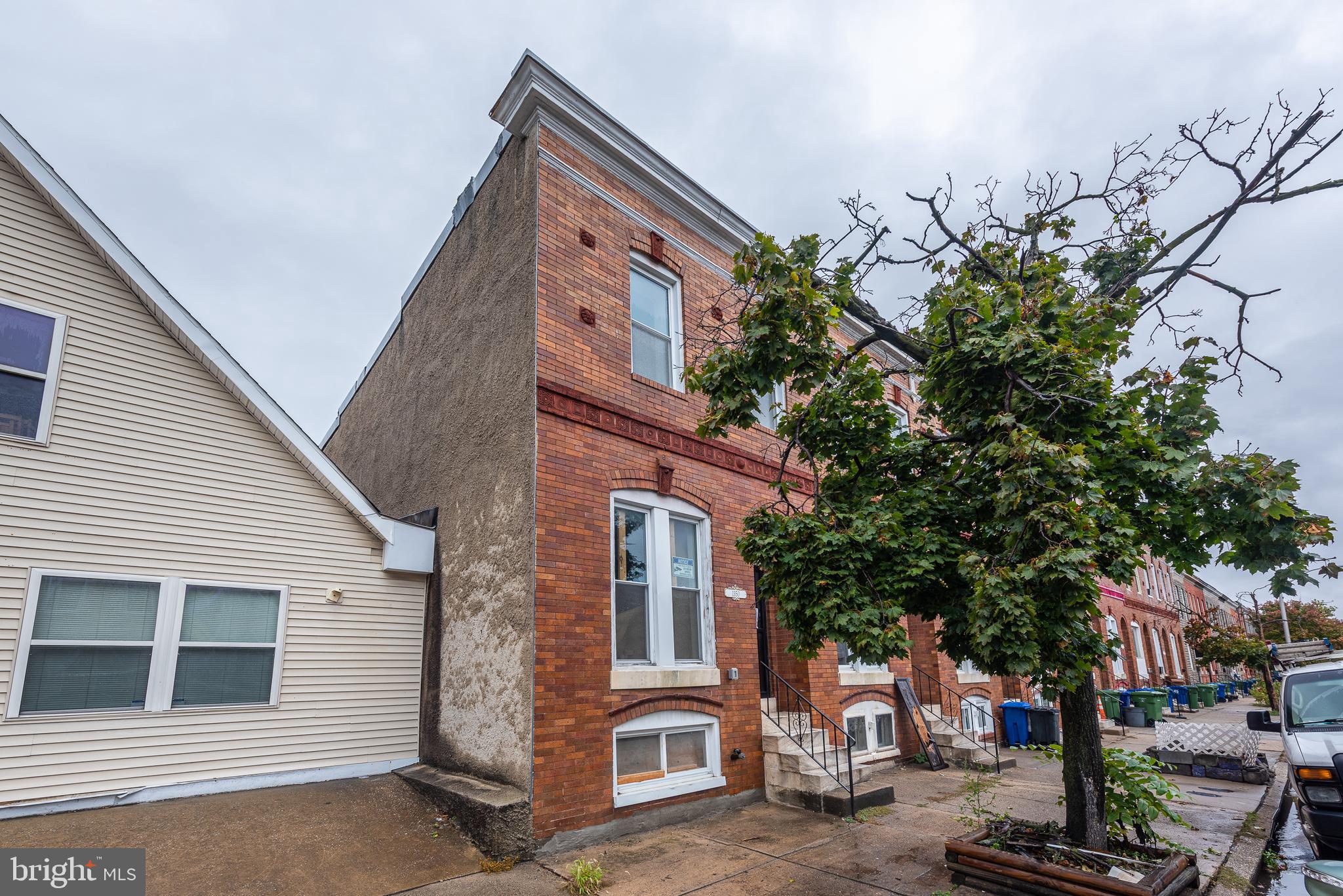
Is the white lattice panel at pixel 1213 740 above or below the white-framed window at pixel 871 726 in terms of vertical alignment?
below

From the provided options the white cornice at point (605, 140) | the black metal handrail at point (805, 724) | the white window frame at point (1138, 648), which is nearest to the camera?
the white cornice at point (605, 140)

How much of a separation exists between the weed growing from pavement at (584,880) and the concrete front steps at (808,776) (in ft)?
11.2

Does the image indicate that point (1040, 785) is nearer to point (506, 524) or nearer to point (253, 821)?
point (506, 524)


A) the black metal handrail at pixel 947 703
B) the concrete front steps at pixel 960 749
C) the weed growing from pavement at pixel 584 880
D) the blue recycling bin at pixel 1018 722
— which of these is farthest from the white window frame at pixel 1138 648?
the weed growing from pavement at pixel 584 880

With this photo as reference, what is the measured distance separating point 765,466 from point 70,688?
8603mm

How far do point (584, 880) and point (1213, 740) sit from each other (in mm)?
11647

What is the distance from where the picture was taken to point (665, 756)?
834 centimetres

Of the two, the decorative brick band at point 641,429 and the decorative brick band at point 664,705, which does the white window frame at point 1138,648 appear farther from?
the decorative brick band at point 664,705

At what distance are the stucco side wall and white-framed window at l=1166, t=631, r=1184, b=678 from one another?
128 feet

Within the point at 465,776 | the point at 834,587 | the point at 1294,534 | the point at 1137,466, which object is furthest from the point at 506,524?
the point at 1294,534

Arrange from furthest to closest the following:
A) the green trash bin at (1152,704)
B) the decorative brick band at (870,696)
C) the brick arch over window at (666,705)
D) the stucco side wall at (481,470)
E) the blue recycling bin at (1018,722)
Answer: the green trash bin at (1152,704) < the blue recycling bin at (1018,722) < the decorative brick band at (870,696) < the brick arch over window at (666,705) < the stucco side wall at (481,470)

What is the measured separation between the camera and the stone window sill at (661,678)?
7.89 metres

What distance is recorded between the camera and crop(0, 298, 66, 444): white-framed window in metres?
6.77

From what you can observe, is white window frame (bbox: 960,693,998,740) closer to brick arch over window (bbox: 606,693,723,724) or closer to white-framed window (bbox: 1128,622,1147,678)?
brick arch over window (bbox: 606,693,723,724)
